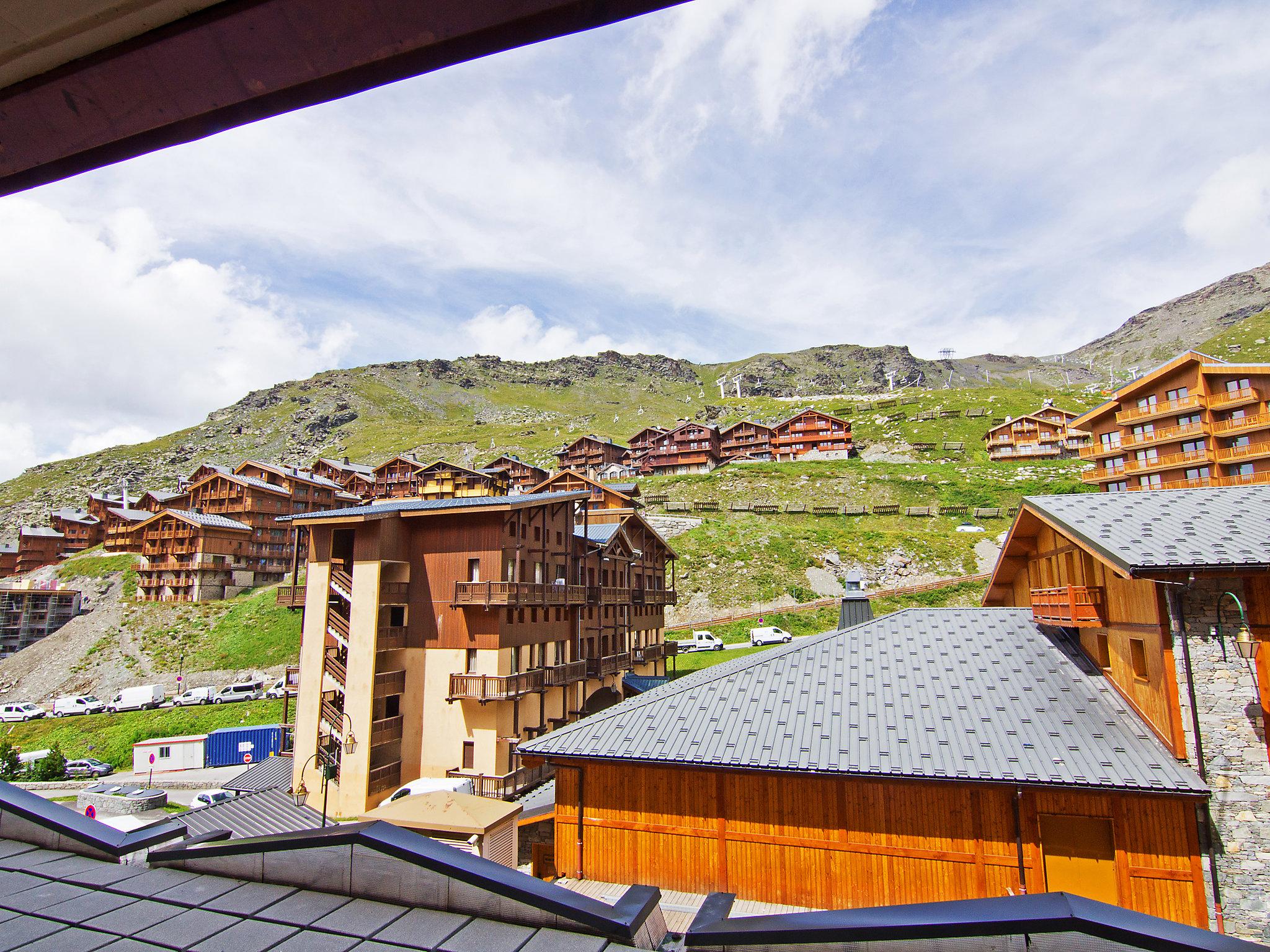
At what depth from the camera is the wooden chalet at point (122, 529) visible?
86.1m

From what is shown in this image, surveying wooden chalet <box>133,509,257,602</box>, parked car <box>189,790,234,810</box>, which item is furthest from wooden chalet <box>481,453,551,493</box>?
parked car <box>189,790,234,810</box>

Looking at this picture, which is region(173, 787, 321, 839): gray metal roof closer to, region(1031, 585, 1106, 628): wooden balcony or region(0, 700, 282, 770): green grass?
region(1031, 585, 1106, 628): wooden balcony

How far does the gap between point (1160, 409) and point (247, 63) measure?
68.2m

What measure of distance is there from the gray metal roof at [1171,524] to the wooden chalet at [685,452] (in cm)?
9252

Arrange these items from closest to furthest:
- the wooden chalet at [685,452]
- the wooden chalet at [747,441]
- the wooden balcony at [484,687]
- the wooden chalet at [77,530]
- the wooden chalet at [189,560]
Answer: the wooden balcony at [484,687]
the wooden chalet at [189,560]
the wooden chalet at [77,530]
the wooden chalet at [747,441]
the wooden chalet at [685,452]

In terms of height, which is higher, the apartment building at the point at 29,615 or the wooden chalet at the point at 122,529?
the wooden chalet at the point at 122,529

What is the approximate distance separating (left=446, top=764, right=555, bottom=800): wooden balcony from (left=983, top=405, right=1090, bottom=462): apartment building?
88.2 meters

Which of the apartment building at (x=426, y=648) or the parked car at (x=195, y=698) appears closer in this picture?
the apartment building at (x=426, y=648)

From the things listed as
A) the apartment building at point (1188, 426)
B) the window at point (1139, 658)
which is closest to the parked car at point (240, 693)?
the window at point (1139, 658)

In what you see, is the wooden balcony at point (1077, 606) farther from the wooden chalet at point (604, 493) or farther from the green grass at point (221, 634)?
the green grass at point (221, 634)

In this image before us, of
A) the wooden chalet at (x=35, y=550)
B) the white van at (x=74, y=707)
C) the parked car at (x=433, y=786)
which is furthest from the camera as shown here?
the wooden chalet at (x=35, y=550)

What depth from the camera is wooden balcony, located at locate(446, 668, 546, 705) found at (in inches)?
1079

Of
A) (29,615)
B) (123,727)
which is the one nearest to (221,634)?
(123,727)

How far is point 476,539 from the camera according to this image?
2930 centimetres
